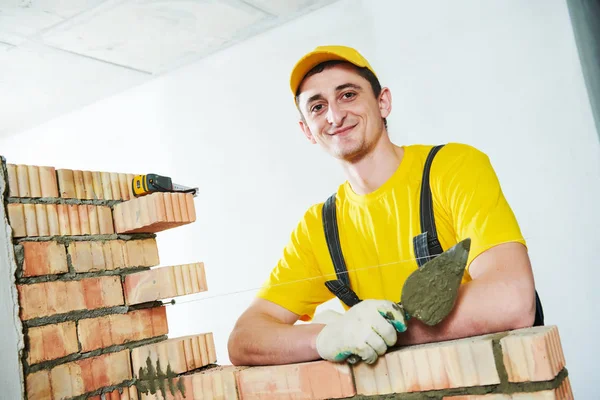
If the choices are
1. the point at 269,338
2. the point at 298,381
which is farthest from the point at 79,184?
the point at 298,381

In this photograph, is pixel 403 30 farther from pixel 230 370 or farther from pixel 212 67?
pixel 230 370

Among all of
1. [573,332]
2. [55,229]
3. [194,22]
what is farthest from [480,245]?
[194,22]

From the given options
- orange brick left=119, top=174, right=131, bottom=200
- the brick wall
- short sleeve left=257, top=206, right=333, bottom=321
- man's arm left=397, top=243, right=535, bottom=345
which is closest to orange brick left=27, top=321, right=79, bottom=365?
the brick wall

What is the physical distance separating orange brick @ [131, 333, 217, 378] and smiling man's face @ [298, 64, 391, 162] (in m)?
0.60

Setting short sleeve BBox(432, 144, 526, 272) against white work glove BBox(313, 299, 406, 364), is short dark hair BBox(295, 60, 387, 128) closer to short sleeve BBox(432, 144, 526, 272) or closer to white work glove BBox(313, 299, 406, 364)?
short sleeve BBox(432, 144, 526, 272)

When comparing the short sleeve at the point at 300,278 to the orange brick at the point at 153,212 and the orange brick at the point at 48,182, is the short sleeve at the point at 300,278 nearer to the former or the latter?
the orange brick at the point at 153,212

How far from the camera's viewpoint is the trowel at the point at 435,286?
0.82 m

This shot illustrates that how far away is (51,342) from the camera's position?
1092mm

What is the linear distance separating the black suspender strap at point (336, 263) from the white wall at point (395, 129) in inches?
4.6

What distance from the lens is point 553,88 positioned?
5.07ft

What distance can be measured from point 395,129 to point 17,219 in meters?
1.11

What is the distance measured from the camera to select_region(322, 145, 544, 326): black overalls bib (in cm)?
110

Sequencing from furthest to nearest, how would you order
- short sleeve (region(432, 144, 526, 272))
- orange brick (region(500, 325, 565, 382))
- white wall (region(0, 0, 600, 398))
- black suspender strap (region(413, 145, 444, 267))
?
white wall (region(0, 0, 600, 398)), black suspender strap (region(413, 145, 444, 267)), short sleeve (region(432, 144, 526, 272)), orange brick (region(500, 325, 565, 382))

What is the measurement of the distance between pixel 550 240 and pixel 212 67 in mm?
1189
